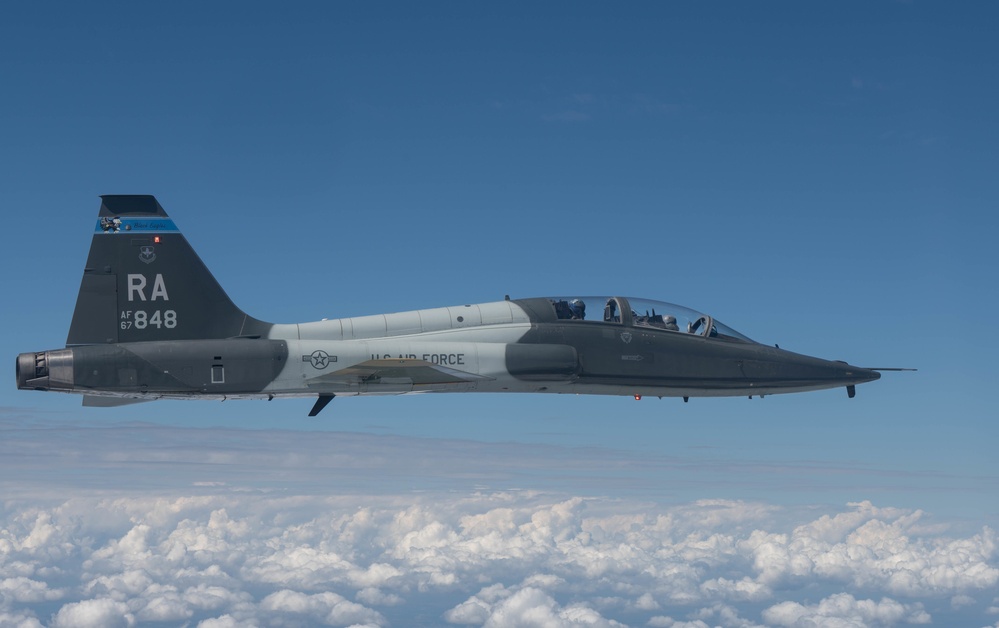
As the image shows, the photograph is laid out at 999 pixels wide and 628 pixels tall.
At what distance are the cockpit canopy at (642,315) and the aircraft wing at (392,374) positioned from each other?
3.93 metres

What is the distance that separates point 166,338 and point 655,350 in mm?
13034

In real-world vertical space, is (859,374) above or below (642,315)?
below

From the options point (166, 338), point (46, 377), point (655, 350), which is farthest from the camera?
point (655, 350)

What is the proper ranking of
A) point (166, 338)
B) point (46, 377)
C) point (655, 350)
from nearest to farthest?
1. point (46, 377)
2. point (166, 338)
3. point (655, 350)

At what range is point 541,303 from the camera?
87.2 ft

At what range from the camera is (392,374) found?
2436 centimetres

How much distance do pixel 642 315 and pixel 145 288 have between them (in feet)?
44.0

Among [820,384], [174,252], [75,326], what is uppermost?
[174,252]

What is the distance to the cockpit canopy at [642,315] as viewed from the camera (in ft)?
87.1

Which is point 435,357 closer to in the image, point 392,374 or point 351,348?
point 392,374

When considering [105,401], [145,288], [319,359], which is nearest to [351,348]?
[319,359]

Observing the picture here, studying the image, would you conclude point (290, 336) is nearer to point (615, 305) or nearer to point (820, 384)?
point (615, 305)

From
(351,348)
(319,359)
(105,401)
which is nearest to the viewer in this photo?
(319,359)

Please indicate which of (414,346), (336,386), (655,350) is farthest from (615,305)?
(336,386)
